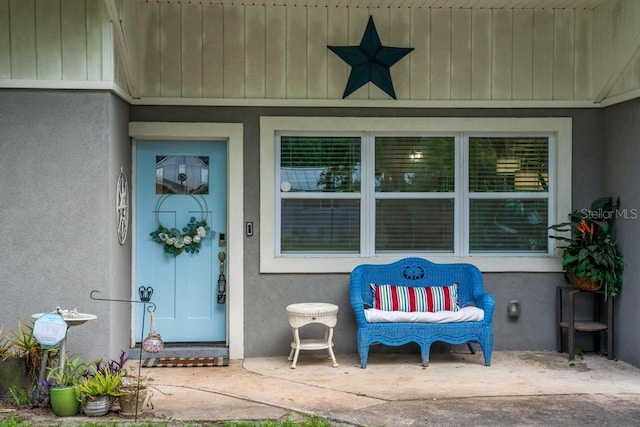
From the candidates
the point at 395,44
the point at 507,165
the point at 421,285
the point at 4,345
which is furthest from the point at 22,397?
the point at 507,165

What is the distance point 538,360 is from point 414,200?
1827 millimetres

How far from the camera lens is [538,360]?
719 centimetres

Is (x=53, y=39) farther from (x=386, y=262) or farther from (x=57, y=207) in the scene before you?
(x=386, y=262)

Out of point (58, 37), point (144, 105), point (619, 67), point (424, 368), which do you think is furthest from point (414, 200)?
point (58, 37)

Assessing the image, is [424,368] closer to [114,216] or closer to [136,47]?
[114,216]

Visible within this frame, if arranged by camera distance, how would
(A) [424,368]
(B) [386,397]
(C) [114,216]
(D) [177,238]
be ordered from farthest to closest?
(D) [177,238] → (A) [424,368] → (C) [114,216] → (B) [386,397]

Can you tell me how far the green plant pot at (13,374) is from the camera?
5598mm

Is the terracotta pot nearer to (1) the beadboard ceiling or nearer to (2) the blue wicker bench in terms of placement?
(2) the blue wicker bench

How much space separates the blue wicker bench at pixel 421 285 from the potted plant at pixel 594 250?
877 millimetres

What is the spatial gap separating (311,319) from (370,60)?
7.94ft

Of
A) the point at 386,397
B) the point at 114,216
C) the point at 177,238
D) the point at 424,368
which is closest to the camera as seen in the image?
the point at 386,397

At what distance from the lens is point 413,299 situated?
281 inches

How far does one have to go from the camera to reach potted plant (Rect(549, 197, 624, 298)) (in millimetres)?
7105

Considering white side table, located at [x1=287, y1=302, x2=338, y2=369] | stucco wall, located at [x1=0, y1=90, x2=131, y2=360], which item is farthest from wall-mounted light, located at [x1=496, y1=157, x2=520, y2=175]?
stucco wall, located at [x1=0, y1=90, x2=131, y2=360]
